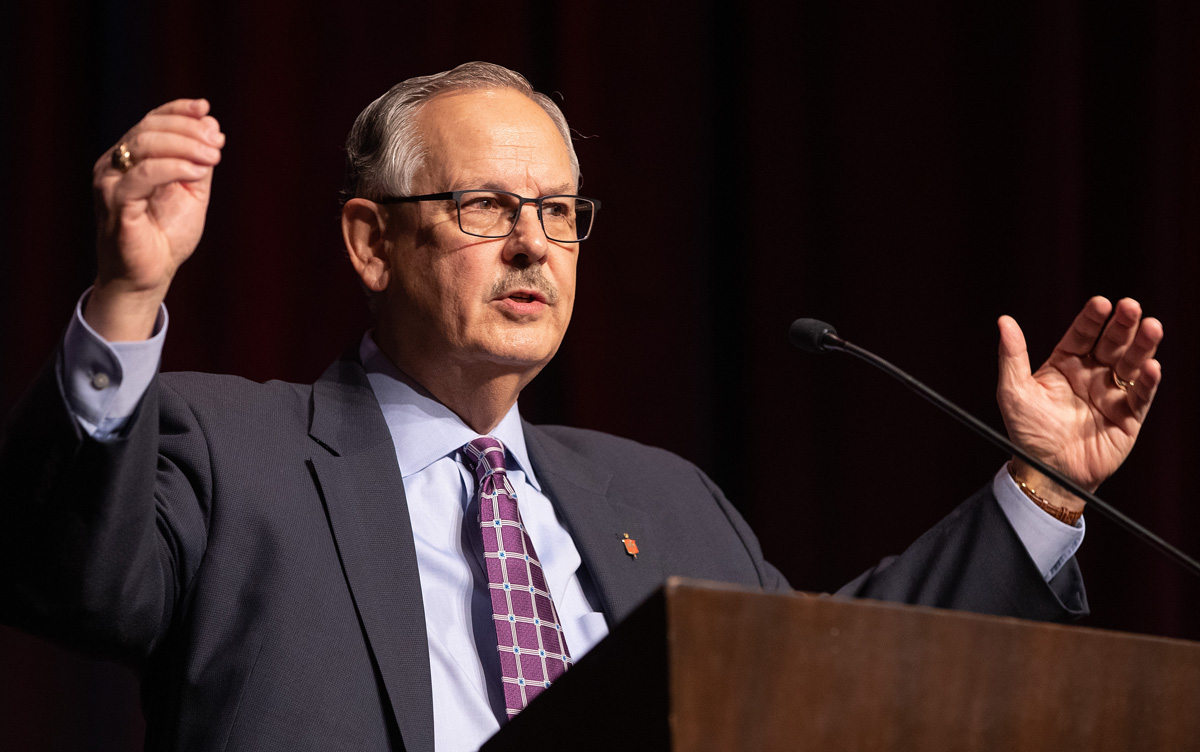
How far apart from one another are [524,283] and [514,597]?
48 centimetres

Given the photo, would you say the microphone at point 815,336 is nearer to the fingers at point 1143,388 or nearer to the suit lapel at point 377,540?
the fingers at point 1143,388

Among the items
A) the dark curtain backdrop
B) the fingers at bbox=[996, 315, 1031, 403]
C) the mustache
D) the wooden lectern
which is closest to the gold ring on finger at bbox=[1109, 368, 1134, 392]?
the fingers at bbox=[996, 315, 1031, 403]

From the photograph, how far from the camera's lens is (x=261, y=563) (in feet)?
4.34

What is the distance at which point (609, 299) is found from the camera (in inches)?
97.2

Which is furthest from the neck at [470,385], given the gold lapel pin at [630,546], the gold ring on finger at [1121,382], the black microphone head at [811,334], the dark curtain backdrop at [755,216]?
the gold ring on finger at [1121,382]

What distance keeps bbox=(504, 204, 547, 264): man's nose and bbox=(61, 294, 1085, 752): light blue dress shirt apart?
9.8 inches

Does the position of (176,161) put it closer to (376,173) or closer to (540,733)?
(540,733)

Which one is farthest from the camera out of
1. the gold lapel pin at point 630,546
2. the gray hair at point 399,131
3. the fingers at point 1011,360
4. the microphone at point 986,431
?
the gray hair at point 399,131

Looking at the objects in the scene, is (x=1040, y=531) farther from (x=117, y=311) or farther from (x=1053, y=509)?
(x=117, y=311)

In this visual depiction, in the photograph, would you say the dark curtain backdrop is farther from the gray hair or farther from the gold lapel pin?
the gold lapel pin

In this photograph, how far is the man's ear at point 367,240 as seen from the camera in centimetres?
176

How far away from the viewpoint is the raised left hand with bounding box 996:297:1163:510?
56.8 inches

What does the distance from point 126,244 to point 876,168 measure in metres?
1.88

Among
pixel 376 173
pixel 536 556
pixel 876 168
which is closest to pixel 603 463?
pixel 536 556
